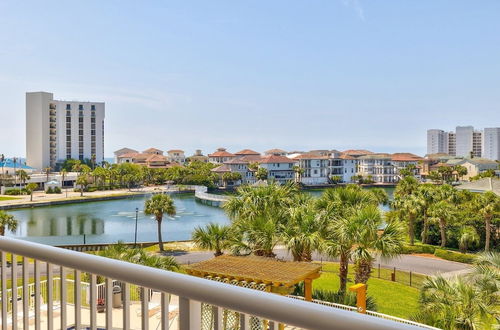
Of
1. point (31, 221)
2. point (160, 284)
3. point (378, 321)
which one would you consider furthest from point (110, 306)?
point (31, 221)

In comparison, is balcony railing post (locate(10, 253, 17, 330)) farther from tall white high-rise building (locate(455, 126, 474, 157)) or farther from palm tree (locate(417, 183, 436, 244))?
tall white high-rise building (locate(455, 126, 474, 157))

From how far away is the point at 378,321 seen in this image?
106cm

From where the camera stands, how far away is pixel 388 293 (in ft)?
62.9

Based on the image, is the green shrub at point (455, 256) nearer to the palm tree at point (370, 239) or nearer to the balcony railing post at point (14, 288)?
the palm tree at point (370, 239)

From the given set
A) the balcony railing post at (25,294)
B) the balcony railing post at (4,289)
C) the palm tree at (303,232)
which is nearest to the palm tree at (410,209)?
the palm tree at (303,232)

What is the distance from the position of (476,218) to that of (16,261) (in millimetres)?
32328

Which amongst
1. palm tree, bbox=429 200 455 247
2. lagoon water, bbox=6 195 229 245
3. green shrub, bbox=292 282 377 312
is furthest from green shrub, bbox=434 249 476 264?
lagoon water, bbox=6 195 229 245

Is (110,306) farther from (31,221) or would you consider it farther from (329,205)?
(31,221)

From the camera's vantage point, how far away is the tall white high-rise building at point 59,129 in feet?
328

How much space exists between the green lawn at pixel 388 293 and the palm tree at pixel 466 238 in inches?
380

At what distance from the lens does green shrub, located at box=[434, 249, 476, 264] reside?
26.3 m

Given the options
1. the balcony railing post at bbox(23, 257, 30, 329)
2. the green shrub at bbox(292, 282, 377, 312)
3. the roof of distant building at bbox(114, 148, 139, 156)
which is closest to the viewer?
the balcony railing post at bbox(23, 257, 30, 329)

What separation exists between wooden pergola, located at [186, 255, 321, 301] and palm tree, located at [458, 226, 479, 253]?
767 inches

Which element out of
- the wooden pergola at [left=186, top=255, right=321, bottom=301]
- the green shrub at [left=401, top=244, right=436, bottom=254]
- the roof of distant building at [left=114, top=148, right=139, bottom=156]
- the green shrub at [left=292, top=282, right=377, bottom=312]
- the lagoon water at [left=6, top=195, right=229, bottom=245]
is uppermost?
the roof of distant building at [left=114, top=148, right=139, bottom=156]
